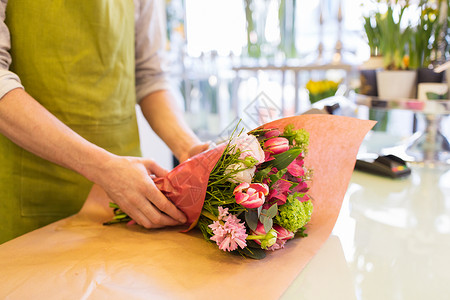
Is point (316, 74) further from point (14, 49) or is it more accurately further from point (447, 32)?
point (14, 49)

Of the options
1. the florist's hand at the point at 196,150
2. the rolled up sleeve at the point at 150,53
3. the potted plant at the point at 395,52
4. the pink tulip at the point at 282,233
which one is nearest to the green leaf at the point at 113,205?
the florist's hand at the point at 196,150

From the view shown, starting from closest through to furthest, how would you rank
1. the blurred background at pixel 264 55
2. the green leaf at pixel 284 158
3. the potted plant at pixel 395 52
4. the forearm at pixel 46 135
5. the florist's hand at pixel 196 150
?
the green leaf at pixel 284 158, the forearm at pixel 46 135, the florist's hand at pixel 196 150, the potted plant at pixel 395 52, the blurred background at pixel 264 55

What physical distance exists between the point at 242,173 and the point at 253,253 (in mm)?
135

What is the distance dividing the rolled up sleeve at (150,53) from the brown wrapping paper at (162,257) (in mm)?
524

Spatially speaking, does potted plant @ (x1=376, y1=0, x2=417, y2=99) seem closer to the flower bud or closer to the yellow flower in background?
the yellow flower in background

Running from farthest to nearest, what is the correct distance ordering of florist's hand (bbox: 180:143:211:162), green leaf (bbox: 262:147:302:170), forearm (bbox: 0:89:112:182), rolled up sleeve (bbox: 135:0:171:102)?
rolled up sleeve (bbox: 135:0:171:102) < florist's hand (bbox: 180:143:211:162) < forearm (bbox: 0:89:112:182) < green leaf (bbox: 262:147:302:170)

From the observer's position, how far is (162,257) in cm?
70

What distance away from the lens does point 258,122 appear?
0.75m

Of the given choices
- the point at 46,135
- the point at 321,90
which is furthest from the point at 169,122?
the point at 321,90

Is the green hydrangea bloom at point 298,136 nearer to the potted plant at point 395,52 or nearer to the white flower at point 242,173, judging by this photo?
the white flower at point 242,173

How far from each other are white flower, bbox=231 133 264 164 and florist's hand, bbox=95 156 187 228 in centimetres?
19

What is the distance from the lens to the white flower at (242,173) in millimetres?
678

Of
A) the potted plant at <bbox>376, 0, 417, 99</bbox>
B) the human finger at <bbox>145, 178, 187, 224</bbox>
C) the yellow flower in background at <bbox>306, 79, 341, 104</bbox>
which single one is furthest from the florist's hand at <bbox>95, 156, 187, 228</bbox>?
the yellow flower in background at <bbox>306, 79, 341, 104</bbox>

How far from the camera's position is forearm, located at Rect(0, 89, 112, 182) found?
2.68ft
